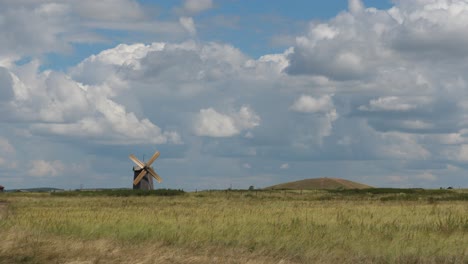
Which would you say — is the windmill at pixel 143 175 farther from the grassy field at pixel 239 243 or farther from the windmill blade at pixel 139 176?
the grassy field at pixel 239 243

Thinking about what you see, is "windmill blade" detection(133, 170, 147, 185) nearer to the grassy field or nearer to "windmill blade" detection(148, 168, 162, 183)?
"windmill blade" detection(148, 168, 162, 183)

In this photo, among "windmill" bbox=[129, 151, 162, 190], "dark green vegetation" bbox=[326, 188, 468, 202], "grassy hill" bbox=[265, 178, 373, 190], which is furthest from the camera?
"grassy hill" bbox=[265, 178, 373, 190]

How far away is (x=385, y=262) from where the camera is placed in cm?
1691

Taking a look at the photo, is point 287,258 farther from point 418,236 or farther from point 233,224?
point 233,224

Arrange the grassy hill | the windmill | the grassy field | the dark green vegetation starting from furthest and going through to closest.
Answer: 1. the grassy hill
2. the windmill
3. the dark green vegetation
4. the grassy field

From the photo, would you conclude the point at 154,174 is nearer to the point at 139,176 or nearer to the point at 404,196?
the point at 139,176

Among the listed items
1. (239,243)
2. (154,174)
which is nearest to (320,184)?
(154,174)

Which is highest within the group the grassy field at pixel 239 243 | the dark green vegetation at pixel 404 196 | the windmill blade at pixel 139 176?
the windmill blade at pixel 139 176

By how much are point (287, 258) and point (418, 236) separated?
19.5ft

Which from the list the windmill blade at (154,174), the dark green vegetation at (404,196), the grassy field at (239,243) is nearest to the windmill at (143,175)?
the windmill blade at (154,174)

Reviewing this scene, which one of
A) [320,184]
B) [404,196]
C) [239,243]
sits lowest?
[239,243]

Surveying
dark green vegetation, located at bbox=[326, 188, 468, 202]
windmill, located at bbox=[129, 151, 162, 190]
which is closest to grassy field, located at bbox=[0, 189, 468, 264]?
dark green vegetation, located at bbox=[326, 188, 468, 202]

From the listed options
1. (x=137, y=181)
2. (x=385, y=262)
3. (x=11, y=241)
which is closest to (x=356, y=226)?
(x=385, y=262)

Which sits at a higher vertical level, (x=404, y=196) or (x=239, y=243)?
(x=404, y=196)
